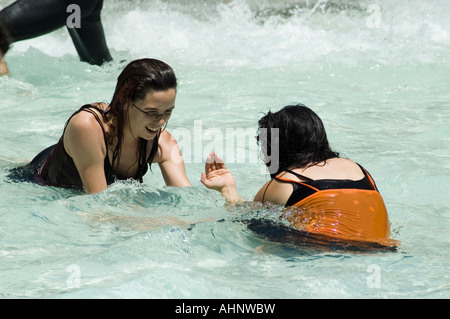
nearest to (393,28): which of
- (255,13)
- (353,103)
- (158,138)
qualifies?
(255,13)

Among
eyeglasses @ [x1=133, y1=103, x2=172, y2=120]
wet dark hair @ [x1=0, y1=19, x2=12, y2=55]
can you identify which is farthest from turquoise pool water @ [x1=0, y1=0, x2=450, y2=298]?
wet dark hair @ [x1=0, y1=19, x2=12, y2=55]

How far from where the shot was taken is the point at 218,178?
3.90m

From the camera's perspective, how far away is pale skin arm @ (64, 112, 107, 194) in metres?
3.81

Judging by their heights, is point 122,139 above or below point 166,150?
above

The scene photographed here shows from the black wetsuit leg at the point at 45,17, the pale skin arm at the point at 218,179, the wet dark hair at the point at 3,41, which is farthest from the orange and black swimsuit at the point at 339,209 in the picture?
the black wetsuit leg at the point at 45,17

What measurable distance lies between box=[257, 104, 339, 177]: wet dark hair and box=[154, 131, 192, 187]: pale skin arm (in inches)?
34.0

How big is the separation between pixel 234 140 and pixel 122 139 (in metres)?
1.84

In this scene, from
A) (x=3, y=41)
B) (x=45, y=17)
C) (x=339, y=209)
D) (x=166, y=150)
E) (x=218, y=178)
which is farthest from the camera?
(x=45, y=17)

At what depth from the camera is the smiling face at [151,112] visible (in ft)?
12.2

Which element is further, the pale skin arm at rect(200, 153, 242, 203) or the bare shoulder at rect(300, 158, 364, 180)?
the pale skin arm at rect(200, 153, 242, 203)

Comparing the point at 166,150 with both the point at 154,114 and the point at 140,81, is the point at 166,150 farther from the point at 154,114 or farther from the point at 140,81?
the point at 140,81

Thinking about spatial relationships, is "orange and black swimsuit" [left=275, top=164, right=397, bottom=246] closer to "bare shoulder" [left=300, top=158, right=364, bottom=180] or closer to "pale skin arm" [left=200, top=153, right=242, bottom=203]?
"bare shoulder" [left=300, top=158, right=364, bottom=180]

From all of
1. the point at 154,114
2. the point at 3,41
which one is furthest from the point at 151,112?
the point at 3,41
